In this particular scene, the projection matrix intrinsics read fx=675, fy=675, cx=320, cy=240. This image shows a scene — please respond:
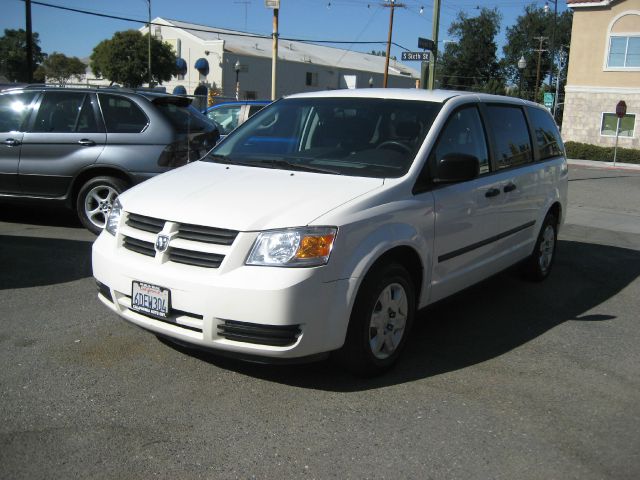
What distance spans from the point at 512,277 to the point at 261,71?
58.8 metres

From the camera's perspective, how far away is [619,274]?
7496 millimetres

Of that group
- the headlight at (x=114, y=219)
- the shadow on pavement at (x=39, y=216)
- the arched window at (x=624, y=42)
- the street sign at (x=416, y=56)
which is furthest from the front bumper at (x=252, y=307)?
the arched window at (x=624, y=42)

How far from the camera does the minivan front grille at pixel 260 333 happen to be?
11.8 ft

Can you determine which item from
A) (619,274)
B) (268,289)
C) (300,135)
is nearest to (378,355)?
(268,289)

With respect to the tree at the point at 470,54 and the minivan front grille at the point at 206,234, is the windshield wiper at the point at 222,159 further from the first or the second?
the tree at the point at 470,54

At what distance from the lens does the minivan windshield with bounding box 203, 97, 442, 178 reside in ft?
14.9

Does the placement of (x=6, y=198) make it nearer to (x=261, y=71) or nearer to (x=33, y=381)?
(x=33, y=381)

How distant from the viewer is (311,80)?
68.9 metres

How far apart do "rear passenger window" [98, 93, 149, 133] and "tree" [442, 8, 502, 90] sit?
68.1 meters

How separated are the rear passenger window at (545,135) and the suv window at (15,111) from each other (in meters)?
5.80

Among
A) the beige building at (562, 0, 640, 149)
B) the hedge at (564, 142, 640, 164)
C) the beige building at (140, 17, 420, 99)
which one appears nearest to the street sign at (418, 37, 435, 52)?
the hedge at (564, 142, 640, 164)

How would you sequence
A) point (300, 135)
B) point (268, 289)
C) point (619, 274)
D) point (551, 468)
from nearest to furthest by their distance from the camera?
point (551, 468), point (268, 289), point (300, 135), point (619, 274)

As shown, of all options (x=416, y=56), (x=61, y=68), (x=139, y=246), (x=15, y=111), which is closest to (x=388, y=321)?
(x=139, y=246)

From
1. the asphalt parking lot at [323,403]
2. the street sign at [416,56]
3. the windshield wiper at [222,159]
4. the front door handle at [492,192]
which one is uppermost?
the street sign at [416,56]
